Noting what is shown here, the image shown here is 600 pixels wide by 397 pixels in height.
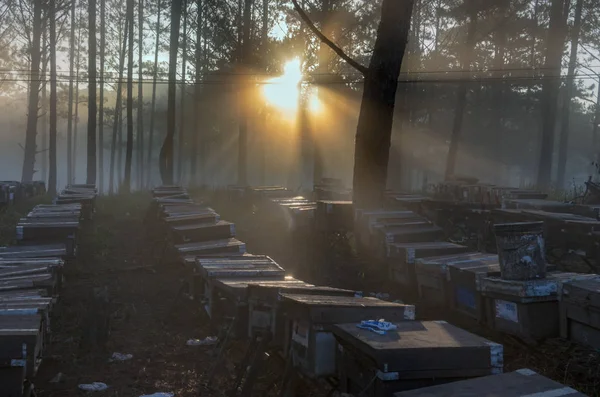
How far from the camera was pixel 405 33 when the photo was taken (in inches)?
623

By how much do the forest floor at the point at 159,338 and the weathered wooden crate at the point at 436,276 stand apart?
303mm

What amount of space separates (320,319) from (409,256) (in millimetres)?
5495

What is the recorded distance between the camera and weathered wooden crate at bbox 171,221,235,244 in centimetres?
1396

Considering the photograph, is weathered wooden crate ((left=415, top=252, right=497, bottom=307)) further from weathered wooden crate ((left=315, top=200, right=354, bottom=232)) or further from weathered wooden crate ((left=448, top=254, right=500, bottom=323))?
weathered wooden crate ((left=315, top=200, right=354, bottom=232))

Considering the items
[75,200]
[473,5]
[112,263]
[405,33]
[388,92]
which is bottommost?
[112,263]

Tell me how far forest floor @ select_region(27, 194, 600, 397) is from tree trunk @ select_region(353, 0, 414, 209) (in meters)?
1.74

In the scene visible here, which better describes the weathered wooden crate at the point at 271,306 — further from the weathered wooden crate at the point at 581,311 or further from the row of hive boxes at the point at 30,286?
the weathered wooden crate at the point at 581,311

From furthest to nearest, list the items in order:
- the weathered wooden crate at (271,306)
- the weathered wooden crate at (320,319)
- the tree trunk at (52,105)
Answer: the tree trunk at (52,105), the weathered wooden crate at (271,306), the weathered wooden crate at (320,319)

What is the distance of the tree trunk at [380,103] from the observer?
51.6ft

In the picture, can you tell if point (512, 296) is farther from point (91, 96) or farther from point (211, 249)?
point (91, 96)

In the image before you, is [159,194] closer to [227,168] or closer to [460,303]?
[460,303]

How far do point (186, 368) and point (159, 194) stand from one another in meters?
14.3

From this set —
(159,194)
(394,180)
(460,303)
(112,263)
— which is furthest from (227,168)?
(460,303)

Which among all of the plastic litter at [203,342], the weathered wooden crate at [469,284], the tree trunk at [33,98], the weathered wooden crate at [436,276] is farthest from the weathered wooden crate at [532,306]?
the tree trunk at [33,98]
